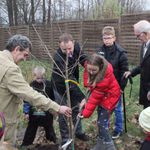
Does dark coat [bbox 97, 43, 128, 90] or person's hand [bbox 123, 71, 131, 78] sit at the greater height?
dark coat [bbox 97, 43, 128, 90]

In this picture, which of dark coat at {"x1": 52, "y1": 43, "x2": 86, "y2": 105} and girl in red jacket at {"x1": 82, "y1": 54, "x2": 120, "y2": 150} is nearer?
girl in red jacket at {"x1": 82, "y1": 54, "x2": 120, "y2": 150}

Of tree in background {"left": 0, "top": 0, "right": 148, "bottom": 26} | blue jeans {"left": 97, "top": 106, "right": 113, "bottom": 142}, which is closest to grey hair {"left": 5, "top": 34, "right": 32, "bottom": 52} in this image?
blue jeans {"left": 97, "top": 106, "right": 113, "bottom": 142}

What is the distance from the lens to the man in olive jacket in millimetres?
3445

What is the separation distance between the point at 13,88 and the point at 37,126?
1756 millimetres

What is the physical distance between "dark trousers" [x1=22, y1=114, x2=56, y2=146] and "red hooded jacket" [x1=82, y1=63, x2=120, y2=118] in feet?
2.95

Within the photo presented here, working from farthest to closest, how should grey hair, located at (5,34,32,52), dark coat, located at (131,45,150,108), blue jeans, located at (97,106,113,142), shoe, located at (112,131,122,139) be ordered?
1. shoe, located at (112,131,122,139)
2. dark coat, located at (131,45,150,108)
3. blue jeans, located at (97,106,113,142)
4. grey hair, located at (5,34,32,52)

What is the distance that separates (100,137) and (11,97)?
154 centimetres

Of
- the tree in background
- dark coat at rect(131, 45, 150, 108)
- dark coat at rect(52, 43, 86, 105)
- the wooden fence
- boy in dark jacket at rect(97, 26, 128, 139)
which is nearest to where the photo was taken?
dark coat at rect(131, 45, 150, 108)

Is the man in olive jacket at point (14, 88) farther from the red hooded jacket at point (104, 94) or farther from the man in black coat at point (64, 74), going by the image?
the man in black coat at point (64, 74)

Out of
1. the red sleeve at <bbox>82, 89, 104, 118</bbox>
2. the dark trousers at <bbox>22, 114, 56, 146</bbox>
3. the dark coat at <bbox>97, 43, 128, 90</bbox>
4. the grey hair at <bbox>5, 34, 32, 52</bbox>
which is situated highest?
the grey hair at <bbox>5, 34, 32, 52</bbox>

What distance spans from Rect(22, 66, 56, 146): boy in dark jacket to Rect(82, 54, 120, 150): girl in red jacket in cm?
70

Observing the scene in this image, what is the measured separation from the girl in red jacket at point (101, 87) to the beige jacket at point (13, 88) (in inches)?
32.5

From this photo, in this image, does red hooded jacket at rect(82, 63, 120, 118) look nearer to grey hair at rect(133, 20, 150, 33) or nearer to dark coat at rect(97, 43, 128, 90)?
grey hair at rect(133, 20, 150, 33)

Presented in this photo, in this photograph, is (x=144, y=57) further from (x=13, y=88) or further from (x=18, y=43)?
(x=13, y=88)
